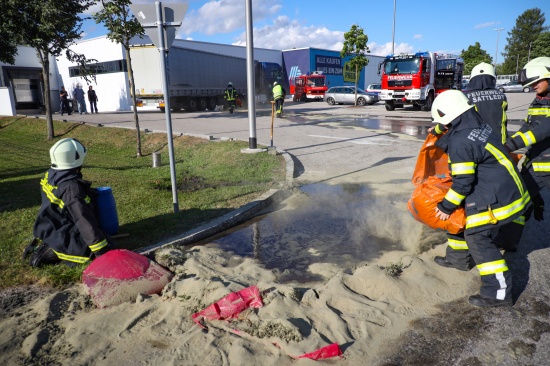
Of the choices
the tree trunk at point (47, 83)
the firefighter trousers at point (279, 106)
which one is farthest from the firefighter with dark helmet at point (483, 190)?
the firefighter trousers at point (279, 106)

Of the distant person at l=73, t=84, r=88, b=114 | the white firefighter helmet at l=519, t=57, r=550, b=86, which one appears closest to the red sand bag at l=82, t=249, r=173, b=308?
the white firefighter helmet at l=519, t=57, r=550, b=86

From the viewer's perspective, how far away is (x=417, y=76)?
70.3 ft

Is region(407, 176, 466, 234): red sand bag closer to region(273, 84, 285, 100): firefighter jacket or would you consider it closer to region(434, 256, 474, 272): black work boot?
region(434, 256, 474, 272): black work boot

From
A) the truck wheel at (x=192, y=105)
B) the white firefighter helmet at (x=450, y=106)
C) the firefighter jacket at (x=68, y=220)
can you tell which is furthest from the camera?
A: the truck wheel at (x=192, y=105)

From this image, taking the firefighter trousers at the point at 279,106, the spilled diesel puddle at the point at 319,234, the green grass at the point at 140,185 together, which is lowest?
the spilled diesel puddle at the point at 319,234

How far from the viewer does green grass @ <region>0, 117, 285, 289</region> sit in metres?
4.71

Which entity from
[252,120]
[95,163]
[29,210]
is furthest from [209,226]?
[95,163]

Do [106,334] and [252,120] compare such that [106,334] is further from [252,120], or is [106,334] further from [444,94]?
[252,120]

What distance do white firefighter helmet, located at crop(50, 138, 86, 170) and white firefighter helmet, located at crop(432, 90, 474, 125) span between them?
11.2 feet

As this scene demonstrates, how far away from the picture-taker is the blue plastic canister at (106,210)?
15.0ft

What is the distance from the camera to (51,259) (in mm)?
4133

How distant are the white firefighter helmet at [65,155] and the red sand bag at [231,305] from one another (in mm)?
Answer: 2003

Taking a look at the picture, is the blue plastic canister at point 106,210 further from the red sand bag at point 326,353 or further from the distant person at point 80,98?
the distant person at point 80,98

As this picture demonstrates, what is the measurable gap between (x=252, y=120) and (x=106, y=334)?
730 cm
